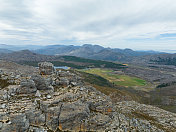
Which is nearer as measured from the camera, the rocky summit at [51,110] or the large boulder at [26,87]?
the rocky summit at [51,110]

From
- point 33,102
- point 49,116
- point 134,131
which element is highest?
point 33,102

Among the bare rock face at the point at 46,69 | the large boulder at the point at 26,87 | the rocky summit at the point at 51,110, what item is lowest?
the rocky summit at the point at 51,110

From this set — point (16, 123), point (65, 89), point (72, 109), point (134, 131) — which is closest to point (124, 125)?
point (134, 131)

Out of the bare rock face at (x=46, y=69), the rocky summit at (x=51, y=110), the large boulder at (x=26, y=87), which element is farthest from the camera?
the bare rock face at (x=46, y=69)

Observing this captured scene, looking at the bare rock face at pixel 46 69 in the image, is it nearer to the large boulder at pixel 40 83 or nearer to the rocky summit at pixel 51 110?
the rocky summit at pixel 51 110

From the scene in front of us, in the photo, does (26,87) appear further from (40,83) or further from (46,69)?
(46,69)

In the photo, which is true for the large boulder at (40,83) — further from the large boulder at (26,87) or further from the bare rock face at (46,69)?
the bare rock face at (46,69)

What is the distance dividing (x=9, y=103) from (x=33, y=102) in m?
4.91

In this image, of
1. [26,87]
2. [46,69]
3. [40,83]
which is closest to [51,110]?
[26,87]

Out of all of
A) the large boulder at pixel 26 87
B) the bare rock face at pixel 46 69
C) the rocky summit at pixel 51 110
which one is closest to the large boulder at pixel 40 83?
the rocky summit at pixel 51 110

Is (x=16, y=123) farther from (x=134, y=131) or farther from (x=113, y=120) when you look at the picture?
(x=134, y=131)

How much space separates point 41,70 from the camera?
1625 inches

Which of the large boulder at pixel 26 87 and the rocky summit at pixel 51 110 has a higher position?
the large boulder at pixel 26 87

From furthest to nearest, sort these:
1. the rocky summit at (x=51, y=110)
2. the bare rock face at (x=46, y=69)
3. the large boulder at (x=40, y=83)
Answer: the bare rock face at (x=46, y=69) → the large boulder at (x=40, y=83) → the rocky summit at (x=51, y=110)
